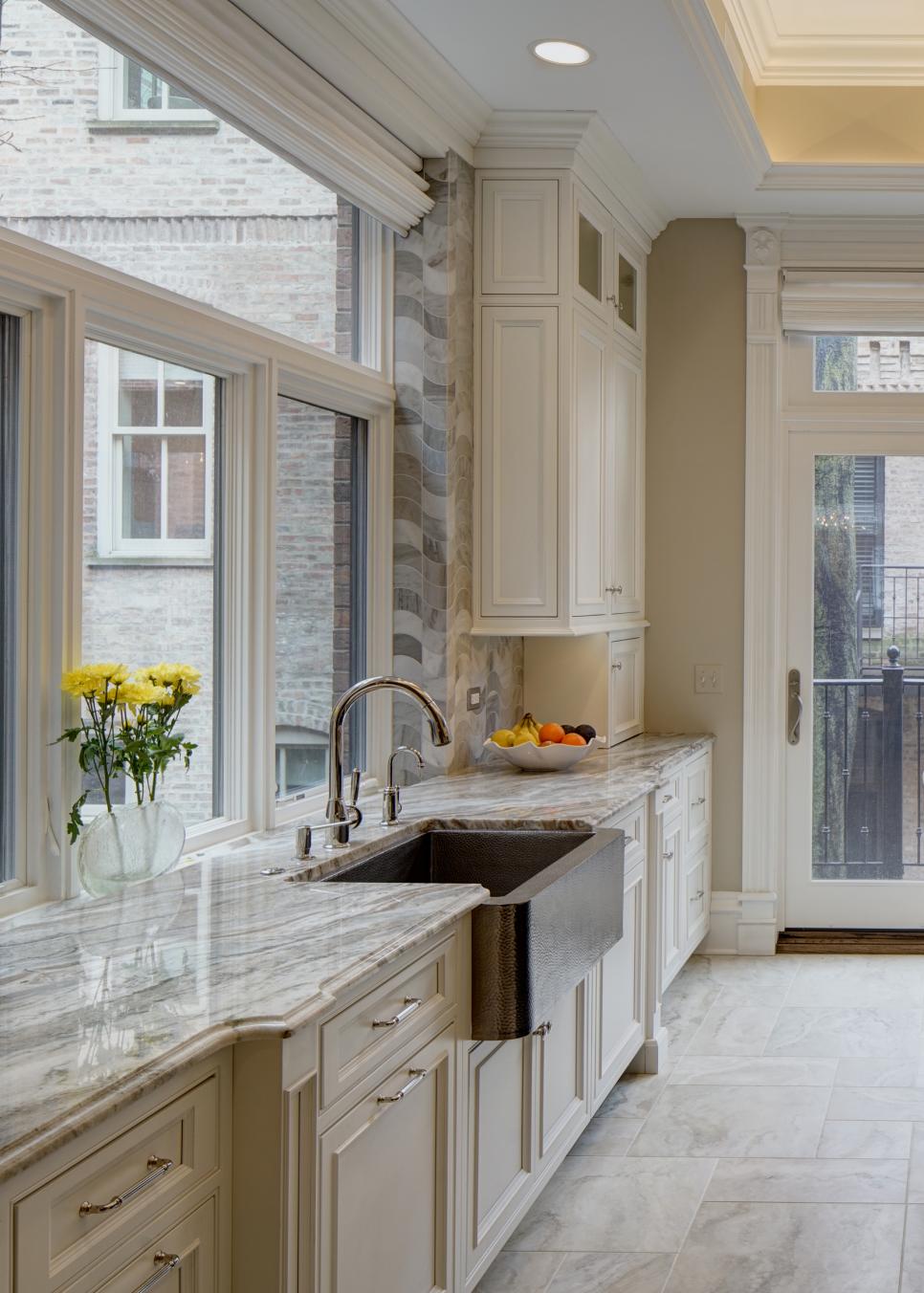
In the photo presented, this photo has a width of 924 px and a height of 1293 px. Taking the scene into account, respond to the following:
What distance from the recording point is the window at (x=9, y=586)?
2.38m

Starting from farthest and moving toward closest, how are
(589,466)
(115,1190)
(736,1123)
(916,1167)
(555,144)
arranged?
1. (589,466)
2. (555,144)
3. (736,1123)
4. (916,1167)
5. (115,1190)

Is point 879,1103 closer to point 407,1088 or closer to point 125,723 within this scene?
point 407,1088

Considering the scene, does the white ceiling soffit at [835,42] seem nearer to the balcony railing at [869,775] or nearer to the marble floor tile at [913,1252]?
the balcony railing at [869,775]

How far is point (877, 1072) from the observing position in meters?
3.93

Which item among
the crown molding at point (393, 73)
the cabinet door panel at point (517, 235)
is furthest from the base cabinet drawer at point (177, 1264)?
the cabinet door panel at point (517, 235)

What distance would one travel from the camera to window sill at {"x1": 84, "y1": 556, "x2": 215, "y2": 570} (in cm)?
264

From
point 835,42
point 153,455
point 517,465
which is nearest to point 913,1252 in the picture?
point 153,455

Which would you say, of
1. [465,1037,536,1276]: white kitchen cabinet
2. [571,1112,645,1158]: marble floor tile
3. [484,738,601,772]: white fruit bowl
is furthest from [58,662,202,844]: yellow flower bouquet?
[484,738,601,772]: white fruit bowl

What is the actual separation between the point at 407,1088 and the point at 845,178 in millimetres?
3740

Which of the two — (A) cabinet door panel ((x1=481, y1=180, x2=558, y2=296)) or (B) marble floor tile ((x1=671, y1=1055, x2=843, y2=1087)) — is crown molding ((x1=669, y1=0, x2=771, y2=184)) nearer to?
(A) cabinet door panel ((x1=481, y1=180, x2=558, y2=296))

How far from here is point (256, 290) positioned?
3209mm

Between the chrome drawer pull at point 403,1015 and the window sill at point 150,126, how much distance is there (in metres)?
1.65

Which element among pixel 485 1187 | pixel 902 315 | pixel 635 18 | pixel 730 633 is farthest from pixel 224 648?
pixel 902 315

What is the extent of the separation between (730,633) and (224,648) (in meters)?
2.59
